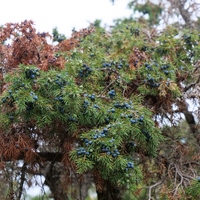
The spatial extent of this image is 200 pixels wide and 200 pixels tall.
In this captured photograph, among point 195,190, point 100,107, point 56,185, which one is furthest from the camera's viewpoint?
point 56,185

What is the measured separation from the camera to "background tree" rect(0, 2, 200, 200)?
12.1 ft

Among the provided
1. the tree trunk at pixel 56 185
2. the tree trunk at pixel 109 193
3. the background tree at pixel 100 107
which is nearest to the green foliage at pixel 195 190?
the background tree at pixel 100 107

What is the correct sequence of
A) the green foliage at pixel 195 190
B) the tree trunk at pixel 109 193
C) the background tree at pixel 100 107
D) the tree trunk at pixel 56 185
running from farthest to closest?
1. the tree trunk at pixel 56 185
2. the tree trunk at pixel 109 193
3. the green foliage at pixel 195 190
4. the background tree at pixel 100 107

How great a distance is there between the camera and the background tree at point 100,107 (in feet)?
12.1

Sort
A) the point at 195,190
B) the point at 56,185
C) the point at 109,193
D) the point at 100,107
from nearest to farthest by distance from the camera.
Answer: the point at 100,107 < the point at 195,190 < the point at 109,193 < the point at 56,185

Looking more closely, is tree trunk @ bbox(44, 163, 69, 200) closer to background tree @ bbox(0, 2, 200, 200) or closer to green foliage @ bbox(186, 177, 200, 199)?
background tree @ bbox(0, 2, 200, 200)

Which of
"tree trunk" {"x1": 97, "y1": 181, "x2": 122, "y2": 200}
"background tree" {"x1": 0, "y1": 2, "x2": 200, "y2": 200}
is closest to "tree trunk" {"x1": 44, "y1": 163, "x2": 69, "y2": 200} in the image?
"background tree" {"x1": 0, "y1": 2, "x2": 200, "y2": 200}

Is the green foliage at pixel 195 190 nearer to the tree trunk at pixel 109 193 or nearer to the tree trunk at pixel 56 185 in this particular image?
the tree trunk at pixel 109 193

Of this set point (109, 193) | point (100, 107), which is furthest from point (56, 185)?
point (100, 107)

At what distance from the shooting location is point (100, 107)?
3818 millimetres

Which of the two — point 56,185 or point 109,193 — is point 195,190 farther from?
point 56,185

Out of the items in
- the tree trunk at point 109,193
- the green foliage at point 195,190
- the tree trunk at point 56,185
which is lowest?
the green foliage at point 195,190

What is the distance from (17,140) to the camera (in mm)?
4281

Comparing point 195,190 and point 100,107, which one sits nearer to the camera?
point 100,107
